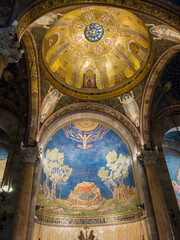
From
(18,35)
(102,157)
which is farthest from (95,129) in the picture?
(18,35)

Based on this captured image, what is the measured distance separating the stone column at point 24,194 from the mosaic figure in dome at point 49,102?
237cm

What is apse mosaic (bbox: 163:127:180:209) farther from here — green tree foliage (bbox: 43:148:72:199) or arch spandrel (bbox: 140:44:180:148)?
green tree foliage (bbox: 43:148:72:199)

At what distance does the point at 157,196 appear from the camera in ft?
30.3

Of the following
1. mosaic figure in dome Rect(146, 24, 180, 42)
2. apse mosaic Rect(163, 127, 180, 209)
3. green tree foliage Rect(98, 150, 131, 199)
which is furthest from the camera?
apse mosaic Rect(163, 127, 180, 209)

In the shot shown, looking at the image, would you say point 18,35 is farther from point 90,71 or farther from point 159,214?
point 159,214

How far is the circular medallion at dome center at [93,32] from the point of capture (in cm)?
1265

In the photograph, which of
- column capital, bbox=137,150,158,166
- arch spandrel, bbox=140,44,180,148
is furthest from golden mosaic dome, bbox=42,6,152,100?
column capital, bbox=137,150,158,166

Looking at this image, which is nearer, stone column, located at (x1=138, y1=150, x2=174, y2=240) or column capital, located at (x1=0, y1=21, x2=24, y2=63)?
column capital, located at (x1=0, y1=21, x2=24, y2=63)

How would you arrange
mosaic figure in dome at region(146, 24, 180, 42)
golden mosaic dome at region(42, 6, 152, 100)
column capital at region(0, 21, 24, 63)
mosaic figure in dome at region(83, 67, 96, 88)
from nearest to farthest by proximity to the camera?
column capital at region(0, 21, 24, 63), mosaic figure in dome at region(146, 24, 180, 42), golden mosaic dome at region(42, 6, 152, 100), mosaic figure in dome at region(83, 67, 96, 88)

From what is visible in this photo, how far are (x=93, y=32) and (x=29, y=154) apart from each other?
901cm

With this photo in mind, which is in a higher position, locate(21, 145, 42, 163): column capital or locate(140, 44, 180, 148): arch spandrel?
locate(140, 44, 180, 148): arch spandrel

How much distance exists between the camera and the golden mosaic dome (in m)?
11.5

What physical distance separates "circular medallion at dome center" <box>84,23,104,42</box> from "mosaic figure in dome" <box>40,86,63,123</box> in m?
4.43

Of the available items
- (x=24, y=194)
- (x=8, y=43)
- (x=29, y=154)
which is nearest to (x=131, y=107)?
(x=29, y=154)
